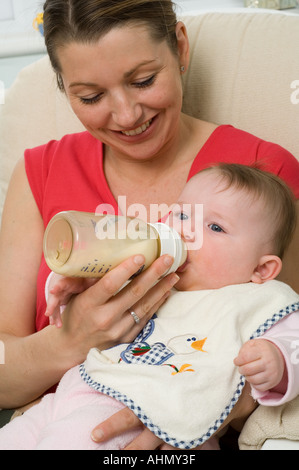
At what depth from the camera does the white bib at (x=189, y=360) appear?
986mm

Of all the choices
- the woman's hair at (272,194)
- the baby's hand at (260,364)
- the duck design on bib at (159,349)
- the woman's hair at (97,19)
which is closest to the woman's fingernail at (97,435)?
the duck design on bib at (159,349)

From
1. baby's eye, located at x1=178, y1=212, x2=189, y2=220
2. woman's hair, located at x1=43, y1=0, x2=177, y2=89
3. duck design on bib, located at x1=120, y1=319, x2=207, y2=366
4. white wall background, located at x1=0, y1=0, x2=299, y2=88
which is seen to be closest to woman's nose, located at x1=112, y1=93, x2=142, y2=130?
woman's hair, located at x1=43, y1=0, x2=177, y2=89

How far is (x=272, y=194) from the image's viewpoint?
1188mm

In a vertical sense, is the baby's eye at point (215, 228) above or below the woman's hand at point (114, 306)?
above

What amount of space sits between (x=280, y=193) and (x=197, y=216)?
179mm

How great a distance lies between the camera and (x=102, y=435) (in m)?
0.97

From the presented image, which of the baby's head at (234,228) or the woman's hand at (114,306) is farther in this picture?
the baby's head at (234,228)

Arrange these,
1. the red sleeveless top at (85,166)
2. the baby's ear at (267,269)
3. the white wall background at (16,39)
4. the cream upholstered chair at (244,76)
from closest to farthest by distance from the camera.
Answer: the baby's ear at (267,269)
the red sleeveless top at (85,166)
the cream upholstered chair at (244,76)
the white wall background at (16,39)

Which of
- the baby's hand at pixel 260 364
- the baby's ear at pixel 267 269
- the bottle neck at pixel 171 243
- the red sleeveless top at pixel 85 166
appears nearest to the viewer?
the baby's hand at pixel 260 364

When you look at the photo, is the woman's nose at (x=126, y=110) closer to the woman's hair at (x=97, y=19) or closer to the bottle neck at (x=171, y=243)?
the woman's hair at (x=97, y=19)

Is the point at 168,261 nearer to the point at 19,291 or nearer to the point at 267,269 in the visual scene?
the point at 267,269

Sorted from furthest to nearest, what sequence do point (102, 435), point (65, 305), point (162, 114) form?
1. point (162, 114)
2. point (65, 305)
3. point (102, 435)

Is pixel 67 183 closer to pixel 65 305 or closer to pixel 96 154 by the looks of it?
pixel 96 154
